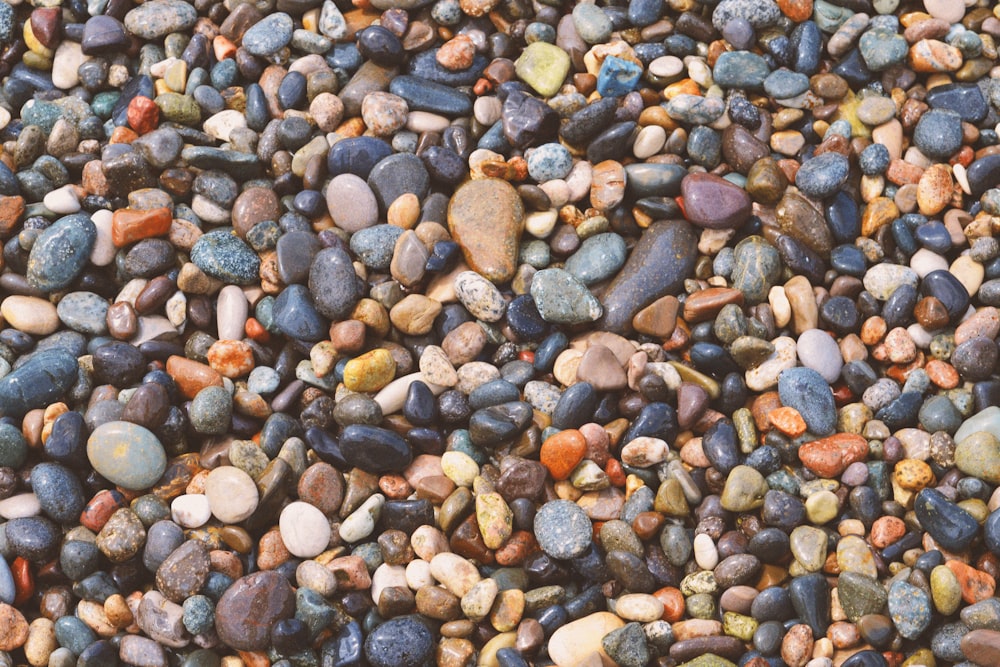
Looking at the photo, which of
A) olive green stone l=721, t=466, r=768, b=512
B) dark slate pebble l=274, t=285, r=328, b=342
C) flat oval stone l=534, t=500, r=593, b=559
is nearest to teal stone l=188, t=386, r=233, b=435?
dark slate pebble l=274, t=285, r=328, b=342

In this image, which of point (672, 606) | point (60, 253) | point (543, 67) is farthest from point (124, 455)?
point (543, 67)

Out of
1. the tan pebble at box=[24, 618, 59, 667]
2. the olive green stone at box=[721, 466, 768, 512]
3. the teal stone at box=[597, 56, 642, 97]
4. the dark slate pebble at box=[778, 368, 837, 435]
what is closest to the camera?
the tan pebble at box=[24, 618, 59, 667]

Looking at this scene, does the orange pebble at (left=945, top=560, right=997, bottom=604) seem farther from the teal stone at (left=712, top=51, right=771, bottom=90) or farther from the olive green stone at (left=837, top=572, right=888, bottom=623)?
the teal stone at (left=712, top=51, right=771, bottom=90)

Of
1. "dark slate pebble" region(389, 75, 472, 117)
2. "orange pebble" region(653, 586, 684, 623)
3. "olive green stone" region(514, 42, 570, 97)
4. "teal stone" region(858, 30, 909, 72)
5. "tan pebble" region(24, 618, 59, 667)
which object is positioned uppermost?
"teal stone" region(858, 30, 909, 72)

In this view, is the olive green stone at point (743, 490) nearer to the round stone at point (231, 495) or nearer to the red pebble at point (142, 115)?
the round stone at point (231, 495)

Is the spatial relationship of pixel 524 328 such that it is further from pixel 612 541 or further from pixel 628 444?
pixel 612 541

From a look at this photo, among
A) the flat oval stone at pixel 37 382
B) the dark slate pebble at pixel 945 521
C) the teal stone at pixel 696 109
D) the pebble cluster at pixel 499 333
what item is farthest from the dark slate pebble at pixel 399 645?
the teal stone at pixel 696 109
